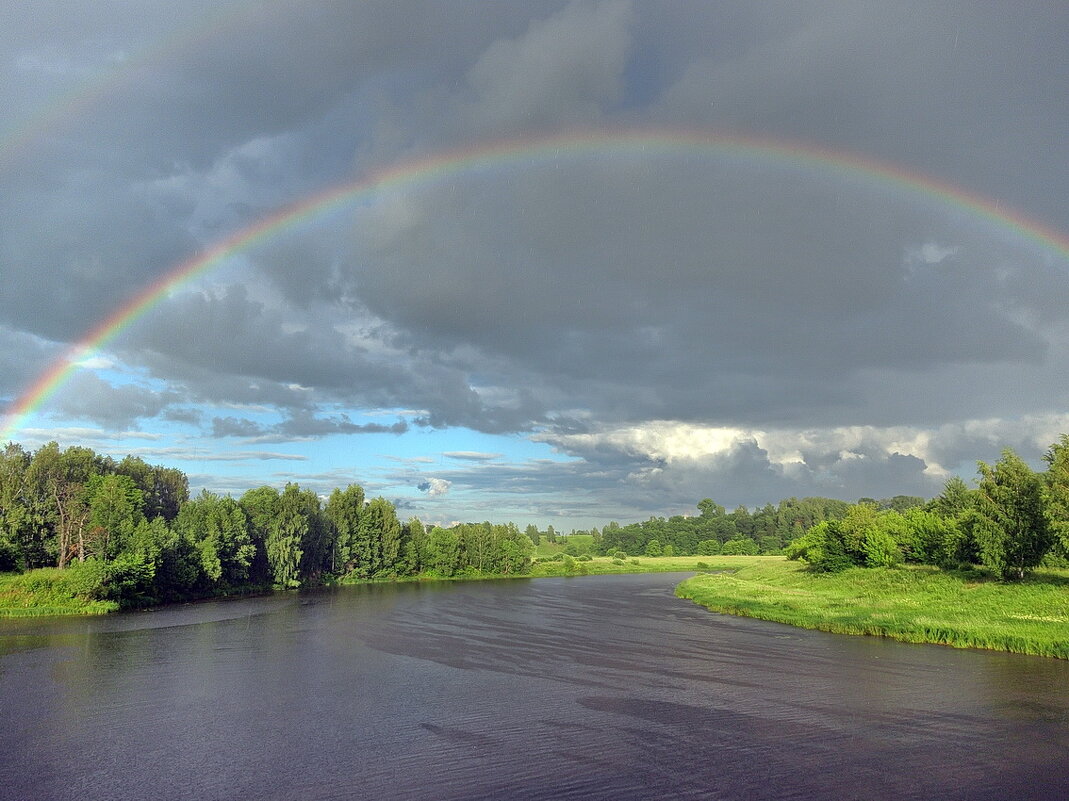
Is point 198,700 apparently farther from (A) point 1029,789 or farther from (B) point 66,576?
(B) point 66,576

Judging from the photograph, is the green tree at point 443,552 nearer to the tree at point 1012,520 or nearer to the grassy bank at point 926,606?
the grassy bank at point 926,606

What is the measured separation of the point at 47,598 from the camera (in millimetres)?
59531

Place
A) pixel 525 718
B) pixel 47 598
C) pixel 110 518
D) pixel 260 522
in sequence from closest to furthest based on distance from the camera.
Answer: pixel 525 718, pixel 47 598, pixel 110 518, pixel 260 522

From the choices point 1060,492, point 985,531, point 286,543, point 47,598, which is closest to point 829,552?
point 985,531

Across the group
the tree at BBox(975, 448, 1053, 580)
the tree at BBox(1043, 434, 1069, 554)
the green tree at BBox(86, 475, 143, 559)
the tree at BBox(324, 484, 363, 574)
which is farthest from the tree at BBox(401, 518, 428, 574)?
the tree at BBox(1043, 434, 1069, 554)

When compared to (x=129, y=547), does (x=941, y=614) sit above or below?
below

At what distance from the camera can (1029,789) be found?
17156 millimetres

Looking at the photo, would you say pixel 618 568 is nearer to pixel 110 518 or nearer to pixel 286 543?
pixel 286 543

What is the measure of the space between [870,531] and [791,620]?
91.0ft

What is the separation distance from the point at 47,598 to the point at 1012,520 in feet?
262

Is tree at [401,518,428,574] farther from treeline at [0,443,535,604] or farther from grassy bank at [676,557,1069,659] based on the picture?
grassy bank at [676,557,1069,659]

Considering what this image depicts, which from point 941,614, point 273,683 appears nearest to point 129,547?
point 273,683

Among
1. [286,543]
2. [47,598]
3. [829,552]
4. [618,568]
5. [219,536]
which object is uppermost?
[219,536]

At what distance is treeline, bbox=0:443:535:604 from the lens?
66312 millimetres
